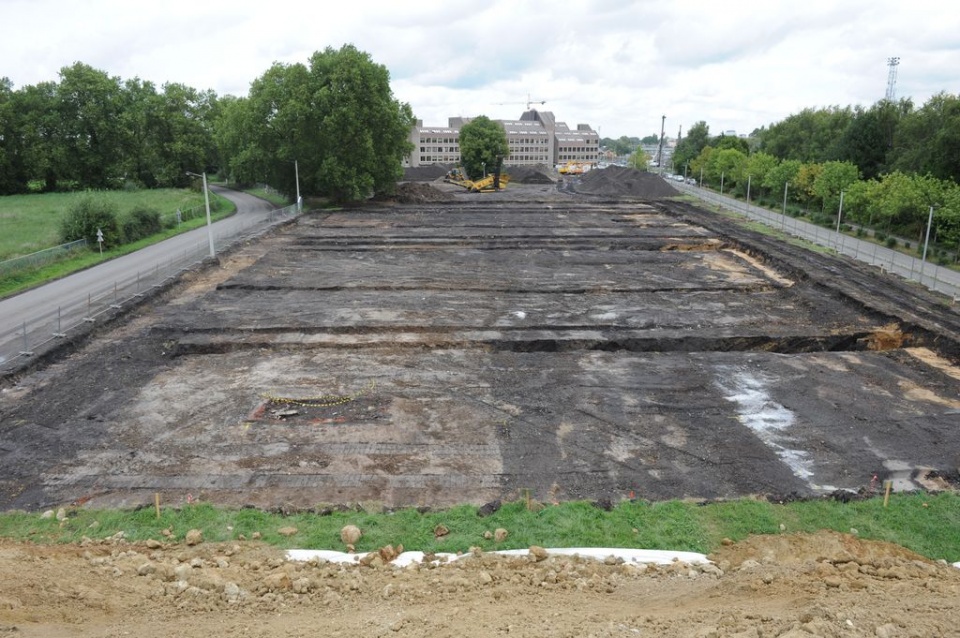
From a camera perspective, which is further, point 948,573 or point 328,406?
point 328,406

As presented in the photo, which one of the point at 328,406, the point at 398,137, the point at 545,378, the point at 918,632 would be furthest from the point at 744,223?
the point at 918,632

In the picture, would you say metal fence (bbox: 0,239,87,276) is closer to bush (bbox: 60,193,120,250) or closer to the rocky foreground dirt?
bush (bbox: 60,193,120,250)

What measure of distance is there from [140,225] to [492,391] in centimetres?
3118

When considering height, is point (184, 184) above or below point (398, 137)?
below

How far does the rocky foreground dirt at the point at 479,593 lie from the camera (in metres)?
7.07

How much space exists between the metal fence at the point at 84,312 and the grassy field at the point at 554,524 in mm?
9214

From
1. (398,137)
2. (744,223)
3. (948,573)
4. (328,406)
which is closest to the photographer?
(948,573)

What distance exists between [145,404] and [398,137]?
39898mm

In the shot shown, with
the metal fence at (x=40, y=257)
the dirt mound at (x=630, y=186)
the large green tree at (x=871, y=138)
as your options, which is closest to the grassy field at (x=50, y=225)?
the metal fence at (x=40, y=257)

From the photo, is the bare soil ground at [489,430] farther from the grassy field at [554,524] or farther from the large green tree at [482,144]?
the large green tree at [482,144]

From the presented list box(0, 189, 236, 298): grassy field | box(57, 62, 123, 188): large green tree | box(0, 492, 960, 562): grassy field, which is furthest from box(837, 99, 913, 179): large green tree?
box(57, 62, 123, 188): large green tree

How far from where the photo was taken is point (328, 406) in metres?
14.8

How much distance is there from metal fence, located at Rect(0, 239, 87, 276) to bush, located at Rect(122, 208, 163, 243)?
4095 mm

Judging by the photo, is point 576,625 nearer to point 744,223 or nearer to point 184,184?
point 744,223
